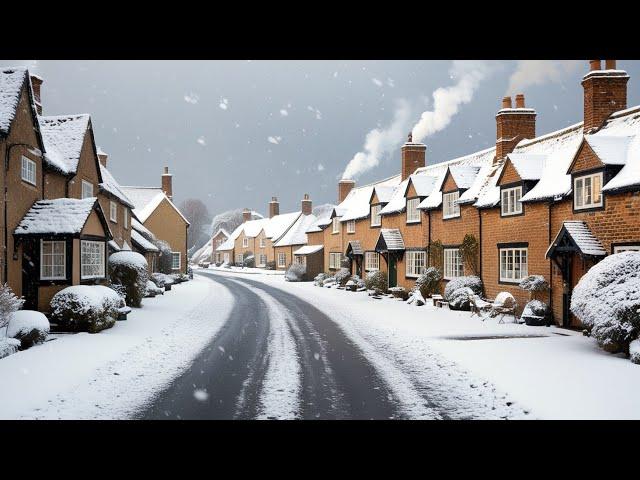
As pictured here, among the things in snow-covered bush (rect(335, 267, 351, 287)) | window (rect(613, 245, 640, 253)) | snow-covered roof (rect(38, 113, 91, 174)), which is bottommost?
snow-covered bush (rect(335, 267, 351, 287))

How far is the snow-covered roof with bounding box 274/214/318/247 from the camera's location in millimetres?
53969

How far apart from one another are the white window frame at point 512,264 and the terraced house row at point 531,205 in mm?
42

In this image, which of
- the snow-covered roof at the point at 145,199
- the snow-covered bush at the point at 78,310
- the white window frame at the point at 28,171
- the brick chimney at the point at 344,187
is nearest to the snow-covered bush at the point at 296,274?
the brick chimney at the point at 344,187

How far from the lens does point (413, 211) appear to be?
1114 inches

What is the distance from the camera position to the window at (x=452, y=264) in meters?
23.5

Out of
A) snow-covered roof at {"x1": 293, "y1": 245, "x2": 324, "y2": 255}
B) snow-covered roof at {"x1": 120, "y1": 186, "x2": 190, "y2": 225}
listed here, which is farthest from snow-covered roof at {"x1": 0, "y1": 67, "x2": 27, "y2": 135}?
snow-covered roof at {"x1": 293, "y1": 245, "x2": 324, "y2": 255}

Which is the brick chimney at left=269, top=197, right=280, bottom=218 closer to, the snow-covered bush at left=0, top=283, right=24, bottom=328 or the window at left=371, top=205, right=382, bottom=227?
the window at left=371, top=205, right=382, bottom=227

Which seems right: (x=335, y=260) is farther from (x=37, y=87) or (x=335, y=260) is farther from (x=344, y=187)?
(x=37, y=87)

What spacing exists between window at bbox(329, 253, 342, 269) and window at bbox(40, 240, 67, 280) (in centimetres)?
2552

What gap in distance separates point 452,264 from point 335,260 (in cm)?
1802

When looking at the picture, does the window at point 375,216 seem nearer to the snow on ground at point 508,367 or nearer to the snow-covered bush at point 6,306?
the snow on ground at point 508,367

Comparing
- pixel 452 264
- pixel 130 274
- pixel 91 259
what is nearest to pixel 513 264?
pixel 452 264

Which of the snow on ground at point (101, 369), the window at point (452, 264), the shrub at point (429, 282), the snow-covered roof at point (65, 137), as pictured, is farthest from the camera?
the shrub at point (429, 282)
